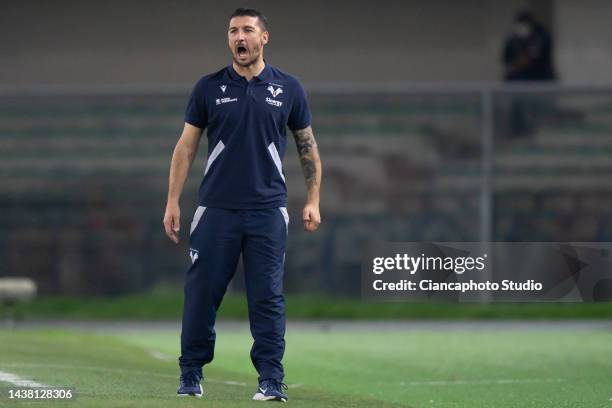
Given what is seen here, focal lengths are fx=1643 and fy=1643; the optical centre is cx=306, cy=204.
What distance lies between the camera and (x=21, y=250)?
57.9 feet

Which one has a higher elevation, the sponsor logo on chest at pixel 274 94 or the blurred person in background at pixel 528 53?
the blurred person in background at pixel 528 53

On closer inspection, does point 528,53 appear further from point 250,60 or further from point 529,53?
point 250,60

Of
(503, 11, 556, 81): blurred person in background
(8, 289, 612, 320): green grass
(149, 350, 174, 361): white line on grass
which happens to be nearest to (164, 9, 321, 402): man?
(149, 350, 174, 361): white line on grass

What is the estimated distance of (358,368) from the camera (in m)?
12.1

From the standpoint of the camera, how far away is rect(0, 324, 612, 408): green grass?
9203 millimetres

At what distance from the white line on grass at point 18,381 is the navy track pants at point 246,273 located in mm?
942

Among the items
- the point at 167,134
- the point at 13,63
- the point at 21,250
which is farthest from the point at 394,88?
the point at 13,63

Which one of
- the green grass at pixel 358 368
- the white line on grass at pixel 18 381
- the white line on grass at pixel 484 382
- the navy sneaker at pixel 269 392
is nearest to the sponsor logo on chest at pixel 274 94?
the navy sneaker at pixel 269 392

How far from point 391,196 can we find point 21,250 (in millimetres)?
4010

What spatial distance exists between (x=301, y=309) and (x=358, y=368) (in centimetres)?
571

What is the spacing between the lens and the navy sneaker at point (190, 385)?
8422 millimetres

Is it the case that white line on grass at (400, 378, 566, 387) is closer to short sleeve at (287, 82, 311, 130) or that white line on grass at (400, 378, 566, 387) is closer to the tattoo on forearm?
the tattoo on forearm

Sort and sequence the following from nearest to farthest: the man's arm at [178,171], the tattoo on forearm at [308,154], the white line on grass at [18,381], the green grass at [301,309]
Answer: the man's arm at [178,171]
the tattoo on forearm at [308,154]
the white line on grass at [18,381]
the green grass at [301,309]

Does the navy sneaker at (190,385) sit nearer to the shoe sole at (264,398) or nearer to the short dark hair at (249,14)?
the shoe sole at (264,398)
